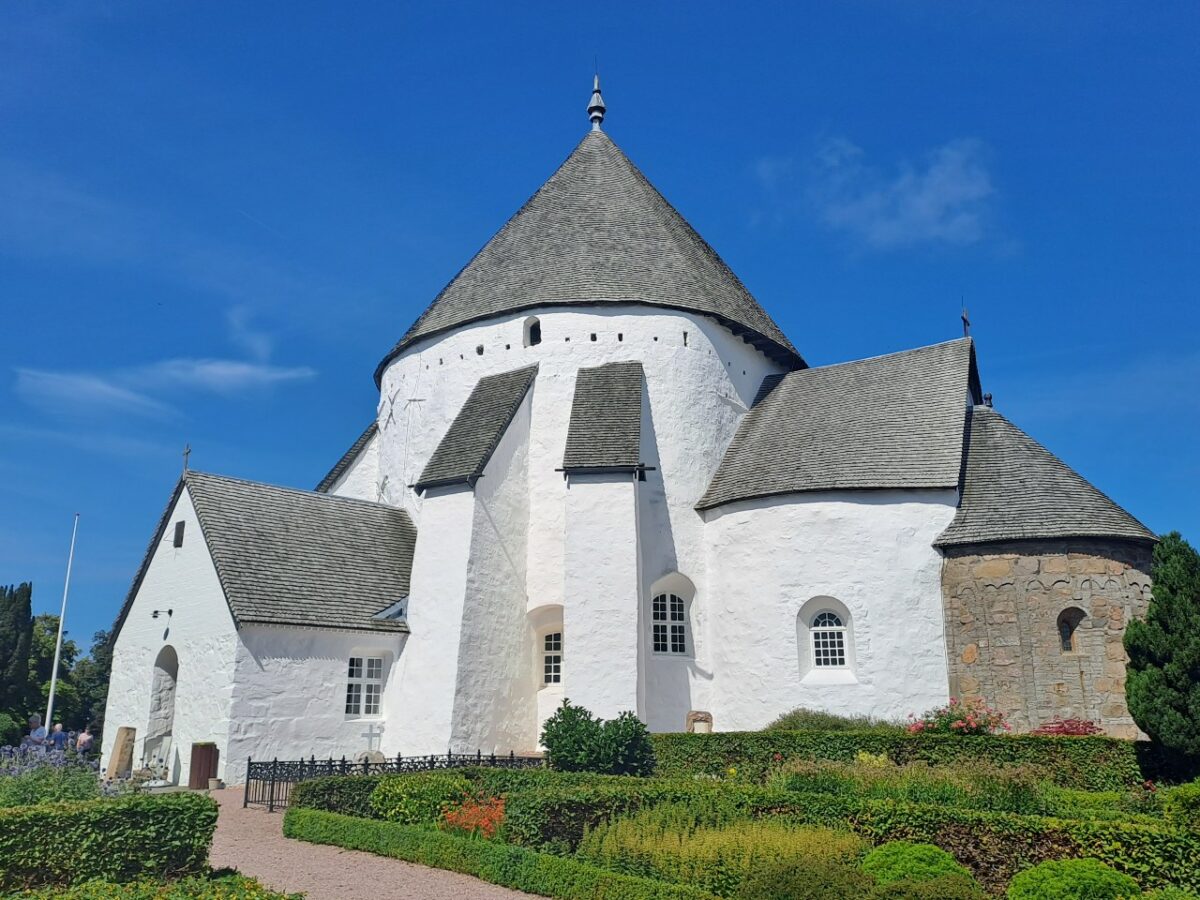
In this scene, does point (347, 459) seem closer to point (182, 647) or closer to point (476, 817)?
point (182, 647)

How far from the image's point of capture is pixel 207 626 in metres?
19.2

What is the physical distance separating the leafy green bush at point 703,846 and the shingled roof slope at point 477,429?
35.8ft

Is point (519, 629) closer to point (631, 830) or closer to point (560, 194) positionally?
point (631, 830)

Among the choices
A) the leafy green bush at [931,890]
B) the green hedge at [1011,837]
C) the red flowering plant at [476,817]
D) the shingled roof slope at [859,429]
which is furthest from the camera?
the shingled roof slope at [859,429]

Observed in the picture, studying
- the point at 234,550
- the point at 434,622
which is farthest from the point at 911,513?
the point at 234,550

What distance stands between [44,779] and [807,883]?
346 inches

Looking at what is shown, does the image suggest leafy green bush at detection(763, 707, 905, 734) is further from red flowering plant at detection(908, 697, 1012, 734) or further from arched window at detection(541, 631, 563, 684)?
arched window at detection(541, 631, 563, 684)

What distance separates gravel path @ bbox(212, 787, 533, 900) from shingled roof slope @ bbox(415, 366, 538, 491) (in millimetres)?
8952

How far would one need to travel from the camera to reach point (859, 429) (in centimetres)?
2170

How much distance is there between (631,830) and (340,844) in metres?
4.31

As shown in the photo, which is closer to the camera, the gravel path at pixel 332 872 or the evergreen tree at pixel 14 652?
the gravel path at pixel 332 872

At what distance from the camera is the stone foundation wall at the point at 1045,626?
17188 mm

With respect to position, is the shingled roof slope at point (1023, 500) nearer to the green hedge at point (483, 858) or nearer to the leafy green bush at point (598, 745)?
the leafy green bush at point (598, 745)

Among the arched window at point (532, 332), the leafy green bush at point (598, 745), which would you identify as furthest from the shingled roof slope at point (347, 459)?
the leafy green bush at point (598, 745)
